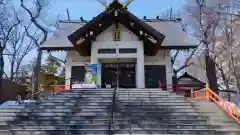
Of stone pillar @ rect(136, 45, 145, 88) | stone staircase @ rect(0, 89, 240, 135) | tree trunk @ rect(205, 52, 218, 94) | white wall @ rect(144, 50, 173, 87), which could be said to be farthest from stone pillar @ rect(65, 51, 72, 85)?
tree trunk @ rect(205, 52, 218, 94)

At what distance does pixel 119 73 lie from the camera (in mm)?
19172

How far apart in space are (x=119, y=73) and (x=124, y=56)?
183 cm

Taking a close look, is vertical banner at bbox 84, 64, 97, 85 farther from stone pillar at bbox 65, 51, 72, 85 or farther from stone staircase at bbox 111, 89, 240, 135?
stone staircase at bbox 111, 89, 240, 135

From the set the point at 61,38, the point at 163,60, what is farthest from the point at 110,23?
the point at 163,60

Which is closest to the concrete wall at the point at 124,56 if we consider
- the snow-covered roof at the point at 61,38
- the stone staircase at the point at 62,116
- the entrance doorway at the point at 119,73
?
the entrance doorway at the point at 119,73

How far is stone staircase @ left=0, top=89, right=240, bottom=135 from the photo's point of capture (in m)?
9.47

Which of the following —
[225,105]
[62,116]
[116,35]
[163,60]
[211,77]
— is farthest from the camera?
[163,60]

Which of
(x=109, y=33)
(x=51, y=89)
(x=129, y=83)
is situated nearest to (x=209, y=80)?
(x=129, y=83)

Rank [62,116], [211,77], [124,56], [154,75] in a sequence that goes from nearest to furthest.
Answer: [62,116] → [124,56] → [211,77] → [154,75]

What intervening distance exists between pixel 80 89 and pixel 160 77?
271 inches

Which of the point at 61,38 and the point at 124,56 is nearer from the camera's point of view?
the point at 124,56

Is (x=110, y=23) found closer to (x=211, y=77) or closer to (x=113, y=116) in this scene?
(x=211, y=77)

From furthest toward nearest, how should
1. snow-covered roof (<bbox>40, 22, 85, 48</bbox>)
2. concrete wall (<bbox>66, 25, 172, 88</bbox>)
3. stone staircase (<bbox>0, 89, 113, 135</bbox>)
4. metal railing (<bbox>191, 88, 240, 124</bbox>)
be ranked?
1. snow-covered roof (<bbox>40, 22, 85, 48</bbox>)
2. concrete wall (<bbox>66, 25, 172, 88</bbox>)
3. metal railing (<bbox>191, 88, 240, 124</bbox>)
4. stone staircase (<bbox>0, 89, 113, 135</bbox>)

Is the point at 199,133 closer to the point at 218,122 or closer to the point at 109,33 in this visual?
the point at 218,122
